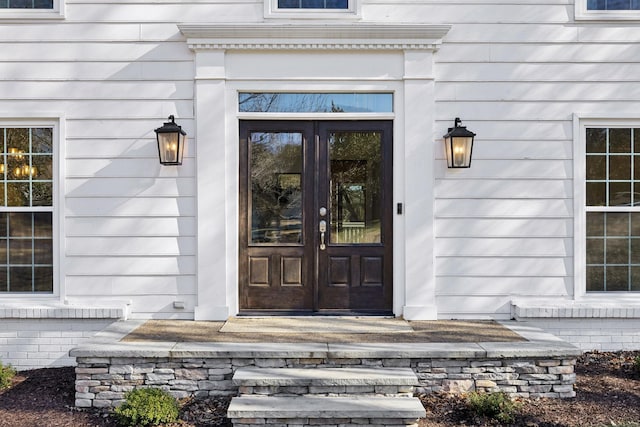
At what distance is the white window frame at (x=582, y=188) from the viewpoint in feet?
15.3

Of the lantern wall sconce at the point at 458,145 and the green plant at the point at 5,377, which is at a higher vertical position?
the lantern wall sconce at the point at 458,145

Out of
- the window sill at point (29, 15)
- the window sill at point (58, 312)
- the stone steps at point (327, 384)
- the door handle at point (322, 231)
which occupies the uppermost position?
the window sill at point (29, 15)

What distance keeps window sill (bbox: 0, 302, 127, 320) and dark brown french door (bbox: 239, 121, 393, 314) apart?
4.08 ft

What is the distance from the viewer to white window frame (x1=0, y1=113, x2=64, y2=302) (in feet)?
15.1

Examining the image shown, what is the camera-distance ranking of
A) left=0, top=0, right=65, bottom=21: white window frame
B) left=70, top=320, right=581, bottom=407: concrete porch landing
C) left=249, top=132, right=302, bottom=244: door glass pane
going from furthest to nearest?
left=249, top=132, right=302, bottom=244: door glass pane, left=0, top=0, right=65, bottom=21: white window frame, left=70, top=320, right=581, bottom=407: concrete porch landing

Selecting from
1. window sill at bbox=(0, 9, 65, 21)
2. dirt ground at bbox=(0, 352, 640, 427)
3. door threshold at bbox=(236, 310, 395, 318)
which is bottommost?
dirt ground at bbox=(0, 352, 640, 427)

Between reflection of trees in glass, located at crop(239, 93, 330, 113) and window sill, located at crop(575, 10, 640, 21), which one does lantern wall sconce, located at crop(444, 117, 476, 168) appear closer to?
reflection of trees in glass, located at crop(239, 93, 330, 113)

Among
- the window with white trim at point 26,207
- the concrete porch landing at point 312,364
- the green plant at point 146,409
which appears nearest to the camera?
Answer: the green plant at point 146,409

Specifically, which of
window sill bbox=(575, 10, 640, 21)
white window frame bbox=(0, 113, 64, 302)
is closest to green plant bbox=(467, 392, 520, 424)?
window sill bbox=(575, 10, 640, 21)

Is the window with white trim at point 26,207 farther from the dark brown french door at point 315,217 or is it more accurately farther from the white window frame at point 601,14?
the white window frame at point 601,14

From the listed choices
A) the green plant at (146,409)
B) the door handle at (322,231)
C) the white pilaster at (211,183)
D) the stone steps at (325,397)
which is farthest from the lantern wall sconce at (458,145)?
the green plant at (146,409)

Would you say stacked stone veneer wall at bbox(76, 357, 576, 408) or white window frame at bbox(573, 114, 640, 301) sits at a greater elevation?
white window frame at bbox(573, 114, 640, 301)

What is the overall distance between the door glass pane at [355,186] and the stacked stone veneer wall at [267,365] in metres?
1.48

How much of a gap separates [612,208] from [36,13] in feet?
19.8
